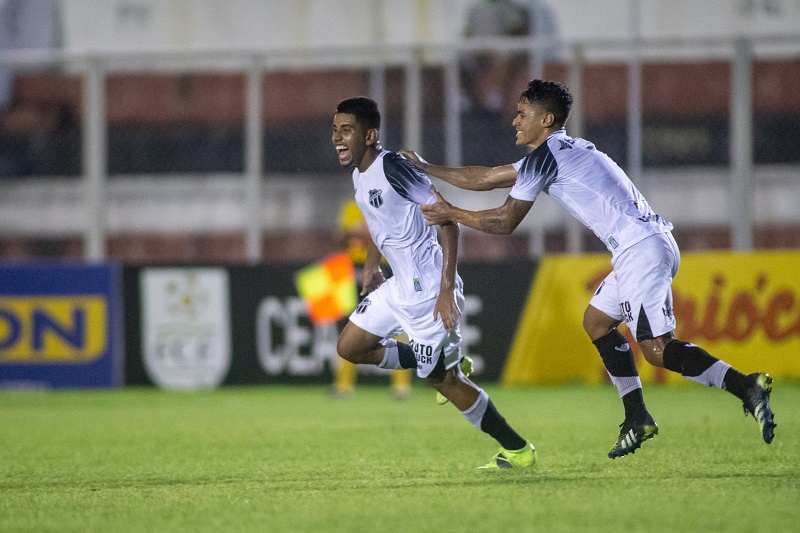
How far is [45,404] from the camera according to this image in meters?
11.6

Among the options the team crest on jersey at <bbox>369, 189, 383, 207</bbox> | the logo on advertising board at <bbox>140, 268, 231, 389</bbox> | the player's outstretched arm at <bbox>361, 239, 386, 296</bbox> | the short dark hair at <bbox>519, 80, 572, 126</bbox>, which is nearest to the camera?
the short dark hair at <bbox>519, 80, 572, 126</bbox>

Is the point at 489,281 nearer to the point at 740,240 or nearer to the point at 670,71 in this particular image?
the point at 740,240

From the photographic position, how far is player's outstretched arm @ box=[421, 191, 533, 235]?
19.7 feet

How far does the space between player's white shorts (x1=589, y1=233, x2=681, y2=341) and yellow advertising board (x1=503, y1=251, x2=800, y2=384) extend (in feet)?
19.3

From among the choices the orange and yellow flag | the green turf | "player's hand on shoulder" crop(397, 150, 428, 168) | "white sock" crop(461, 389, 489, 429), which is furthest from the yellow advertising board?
"player's hand on shoulder" crop(397, 150, 428, 168)

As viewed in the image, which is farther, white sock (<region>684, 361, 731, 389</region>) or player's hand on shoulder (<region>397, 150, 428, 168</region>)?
player's hand on shoulder (<region>397, 150, 428, 168</region>)

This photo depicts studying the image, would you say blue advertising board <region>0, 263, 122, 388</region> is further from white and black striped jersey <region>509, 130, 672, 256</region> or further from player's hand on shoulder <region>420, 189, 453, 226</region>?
white and black striped jersey <region>509, 130, 672, 256</region>

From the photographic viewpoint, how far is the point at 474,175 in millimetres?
6371

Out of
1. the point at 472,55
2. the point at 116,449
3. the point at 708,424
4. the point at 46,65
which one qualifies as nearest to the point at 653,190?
the point at 472,55

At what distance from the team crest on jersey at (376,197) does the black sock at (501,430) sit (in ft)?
4.01

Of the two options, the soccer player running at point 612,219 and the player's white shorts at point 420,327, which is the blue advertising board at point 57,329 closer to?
the player's white shorts at point 420,327

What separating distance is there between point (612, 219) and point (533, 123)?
64 cm

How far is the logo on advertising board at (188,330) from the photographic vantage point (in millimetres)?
12875

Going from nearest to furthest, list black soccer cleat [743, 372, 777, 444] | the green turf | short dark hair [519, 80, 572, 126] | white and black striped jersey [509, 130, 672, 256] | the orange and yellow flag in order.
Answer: the green turf, black soccer cleat [743, 372, 777, 444], white and black striped jersey [509, 130, 672, 256], short dark hair [519, 80, 572, 126], the orange and yellow flag
